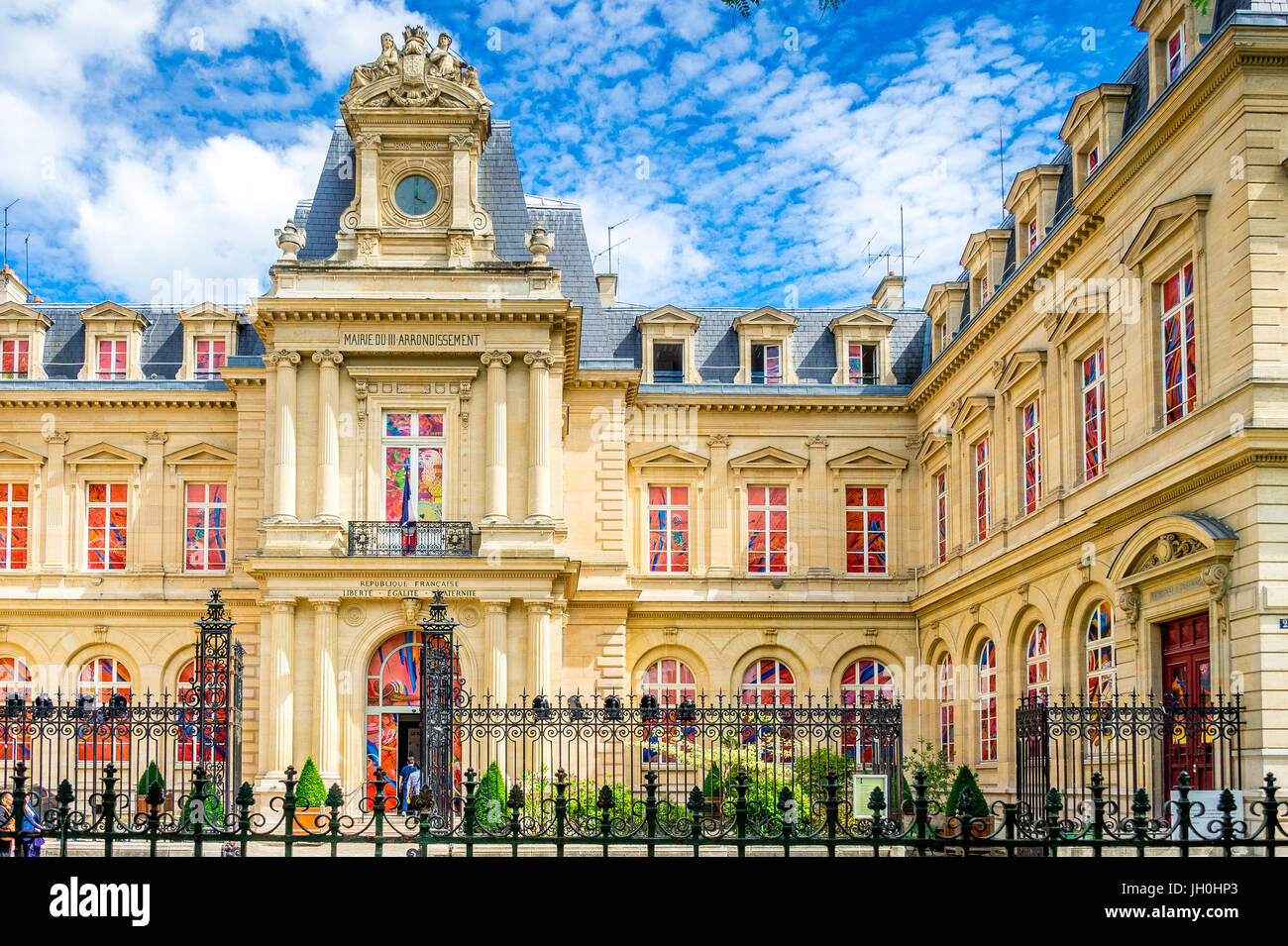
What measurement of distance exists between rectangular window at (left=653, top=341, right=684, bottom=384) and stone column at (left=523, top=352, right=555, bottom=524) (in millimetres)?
6847

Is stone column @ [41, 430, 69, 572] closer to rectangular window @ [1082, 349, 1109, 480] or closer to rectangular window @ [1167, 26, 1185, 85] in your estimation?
rectangular window @ [1082, 349, 1109, 480]

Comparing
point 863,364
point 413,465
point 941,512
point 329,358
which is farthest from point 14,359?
point 941,512

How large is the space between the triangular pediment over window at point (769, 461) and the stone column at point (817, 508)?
373 mm

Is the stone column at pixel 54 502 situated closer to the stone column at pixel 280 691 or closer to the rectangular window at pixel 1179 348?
the stone column at pixel 280 691

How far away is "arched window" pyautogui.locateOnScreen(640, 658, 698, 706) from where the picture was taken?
36.4 meters

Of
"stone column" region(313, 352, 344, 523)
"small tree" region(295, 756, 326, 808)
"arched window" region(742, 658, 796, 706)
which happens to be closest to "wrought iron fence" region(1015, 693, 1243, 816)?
"small tree" region(295, 756, 326, 808)

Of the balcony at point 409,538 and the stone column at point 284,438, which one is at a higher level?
the stone column at point 284,438

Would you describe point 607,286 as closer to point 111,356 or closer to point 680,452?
point 680,452

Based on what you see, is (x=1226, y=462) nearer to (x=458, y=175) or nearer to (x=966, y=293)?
(x=966, y=293)

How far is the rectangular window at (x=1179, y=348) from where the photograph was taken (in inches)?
803

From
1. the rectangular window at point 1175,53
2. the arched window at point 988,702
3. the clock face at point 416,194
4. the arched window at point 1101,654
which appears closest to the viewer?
the rectangular window at point 1175,53

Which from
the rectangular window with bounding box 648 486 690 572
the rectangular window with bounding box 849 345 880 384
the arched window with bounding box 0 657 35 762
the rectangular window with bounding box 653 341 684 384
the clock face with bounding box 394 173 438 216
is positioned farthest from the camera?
the rectangular window with bounding box 849 345 880 384

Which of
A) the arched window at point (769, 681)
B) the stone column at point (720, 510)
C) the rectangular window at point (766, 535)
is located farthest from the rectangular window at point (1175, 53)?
the arched window at point (769, 681)
